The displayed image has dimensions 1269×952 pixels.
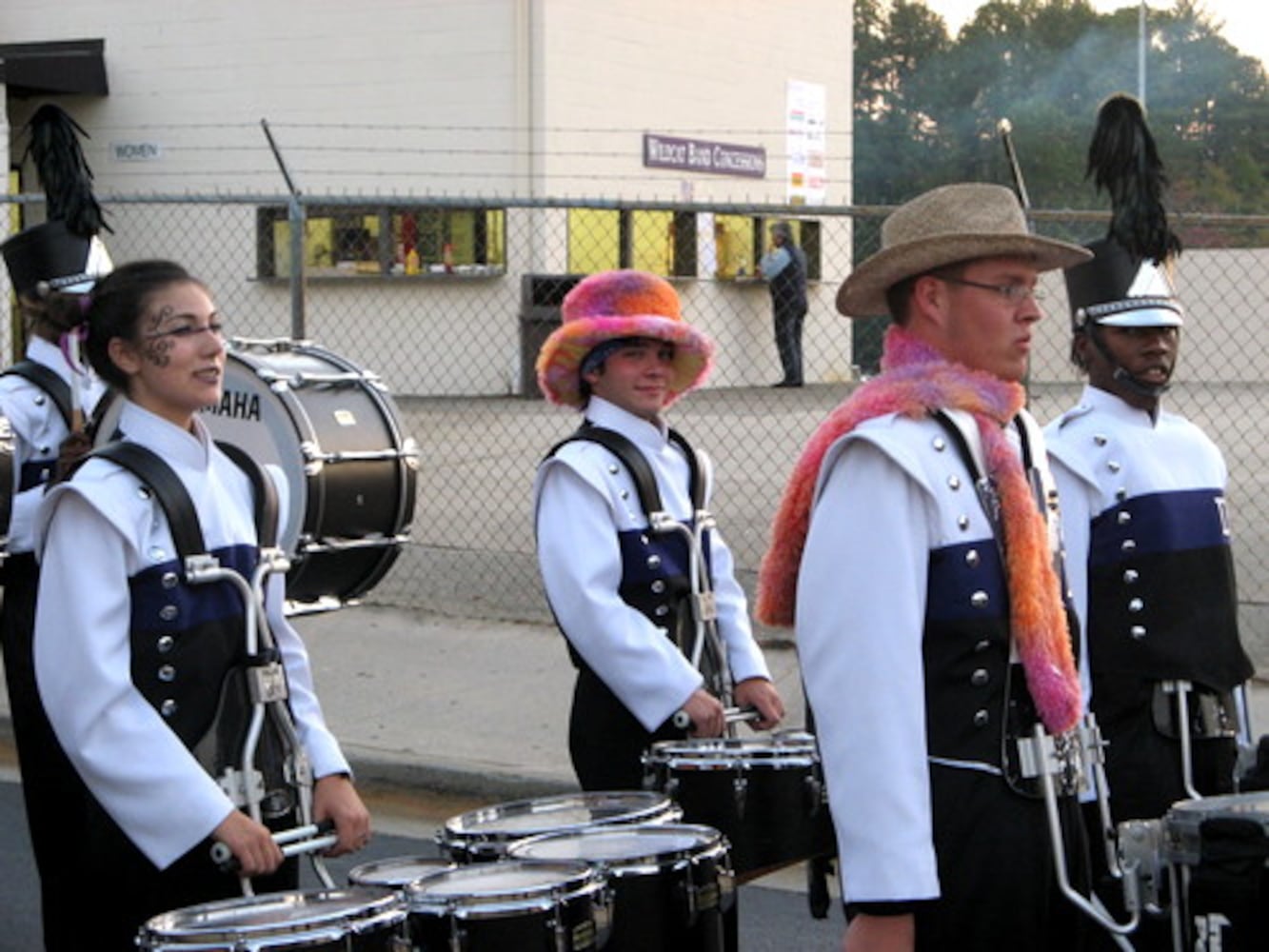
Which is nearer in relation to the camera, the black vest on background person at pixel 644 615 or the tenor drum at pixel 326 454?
the black vest on background person at pixel 644 615

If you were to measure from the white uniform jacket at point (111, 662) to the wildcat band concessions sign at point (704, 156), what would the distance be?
1961 centimetres

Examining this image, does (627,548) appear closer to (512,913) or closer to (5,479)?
(512,913)

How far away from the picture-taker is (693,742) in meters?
5.32

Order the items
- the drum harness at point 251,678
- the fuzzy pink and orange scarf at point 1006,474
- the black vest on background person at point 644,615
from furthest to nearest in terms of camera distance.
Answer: the black vest on background person at point 644,615 < the drum harness at point 251,678 < the fuzzy pink and orange scarf at point 1006,474

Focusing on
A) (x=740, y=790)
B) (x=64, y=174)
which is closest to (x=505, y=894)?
(x=740, y=790)

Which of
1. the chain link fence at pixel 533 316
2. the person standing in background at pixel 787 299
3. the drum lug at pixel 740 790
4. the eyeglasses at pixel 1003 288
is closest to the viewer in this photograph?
the eyeglasses at pixel 1003 288

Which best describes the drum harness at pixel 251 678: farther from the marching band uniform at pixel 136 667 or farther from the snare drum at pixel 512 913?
the snare drum at pixel 512 913

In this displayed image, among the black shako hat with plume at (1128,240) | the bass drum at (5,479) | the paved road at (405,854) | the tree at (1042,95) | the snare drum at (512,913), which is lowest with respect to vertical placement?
the paved road at (405,854)

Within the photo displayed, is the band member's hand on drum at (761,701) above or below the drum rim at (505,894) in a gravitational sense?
above

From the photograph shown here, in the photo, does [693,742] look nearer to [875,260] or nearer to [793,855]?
[793,855]

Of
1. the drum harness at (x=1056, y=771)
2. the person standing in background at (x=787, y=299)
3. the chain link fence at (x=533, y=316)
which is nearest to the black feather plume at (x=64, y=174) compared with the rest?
the drum harness at (x=1056, y=771)

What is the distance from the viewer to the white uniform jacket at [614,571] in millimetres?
5535

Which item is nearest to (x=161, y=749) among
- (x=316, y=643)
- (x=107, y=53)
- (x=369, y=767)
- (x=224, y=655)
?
(x=224, y=655)

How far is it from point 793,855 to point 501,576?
6206 mm
